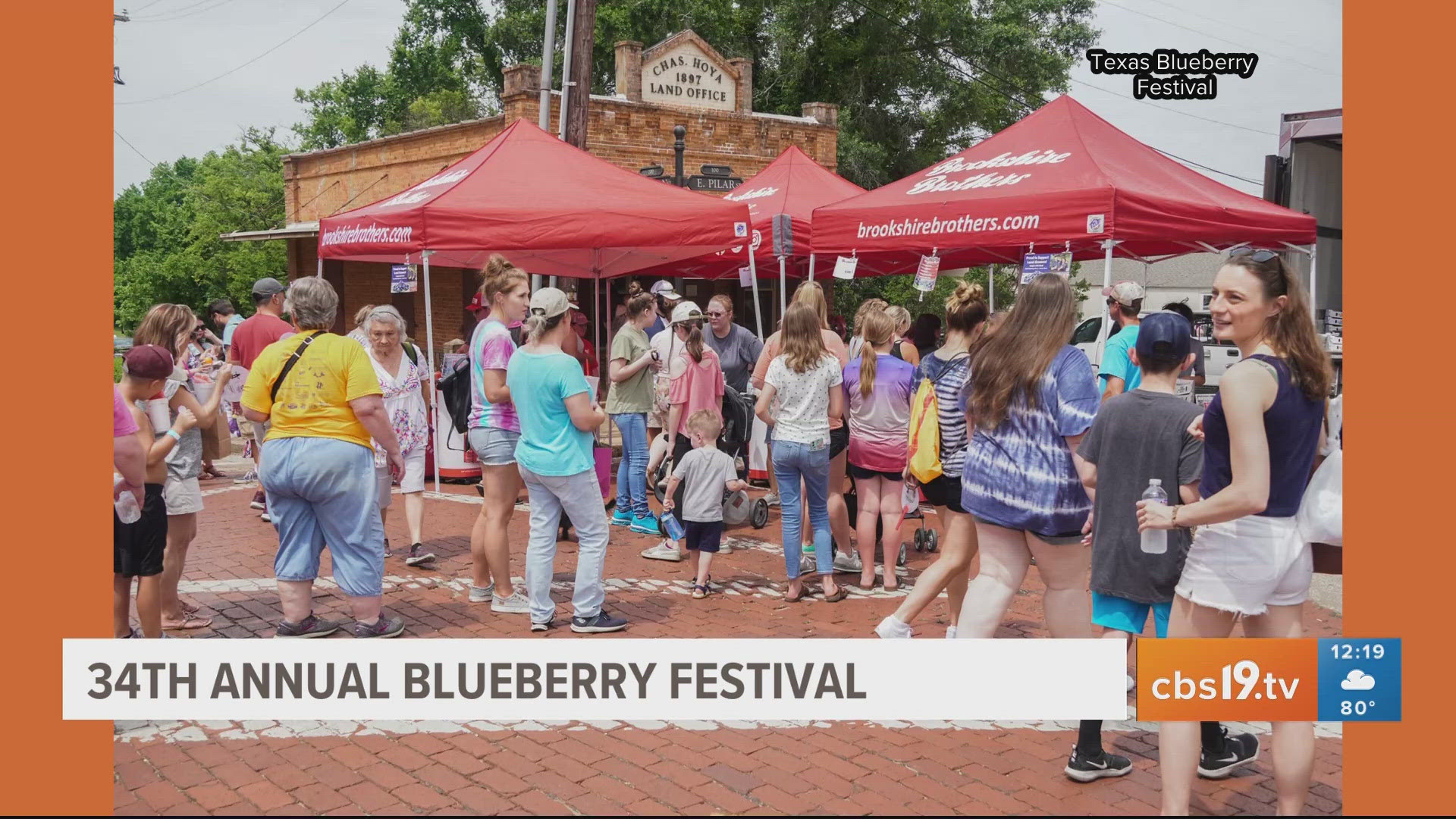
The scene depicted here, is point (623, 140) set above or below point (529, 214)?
above

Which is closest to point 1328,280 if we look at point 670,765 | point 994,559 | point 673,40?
point 673,40

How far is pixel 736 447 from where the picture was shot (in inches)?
324

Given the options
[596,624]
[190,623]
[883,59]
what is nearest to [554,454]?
[596,624]

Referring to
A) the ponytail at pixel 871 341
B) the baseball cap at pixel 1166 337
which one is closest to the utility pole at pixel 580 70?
the ponytail at pixel 871 341

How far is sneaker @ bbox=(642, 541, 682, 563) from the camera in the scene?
765cm

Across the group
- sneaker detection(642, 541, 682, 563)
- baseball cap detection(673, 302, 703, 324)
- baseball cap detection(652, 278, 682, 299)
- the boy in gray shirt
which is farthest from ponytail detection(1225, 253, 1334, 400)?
baseball cap detection(652, 278, 682, 299)

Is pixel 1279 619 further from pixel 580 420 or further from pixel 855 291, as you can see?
pixel 855 291

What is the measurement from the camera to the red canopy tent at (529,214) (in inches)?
335

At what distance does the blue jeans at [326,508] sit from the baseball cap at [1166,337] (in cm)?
358

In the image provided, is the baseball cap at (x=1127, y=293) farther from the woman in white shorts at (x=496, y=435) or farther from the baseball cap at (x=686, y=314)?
the woman in white shorts at (x=496, y=435)

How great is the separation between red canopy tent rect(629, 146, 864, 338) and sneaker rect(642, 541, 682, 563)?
3.44 m

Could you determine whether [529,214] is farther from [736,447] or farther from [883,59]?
[883,59]

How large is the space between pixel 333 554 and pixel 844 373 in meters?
3.12
